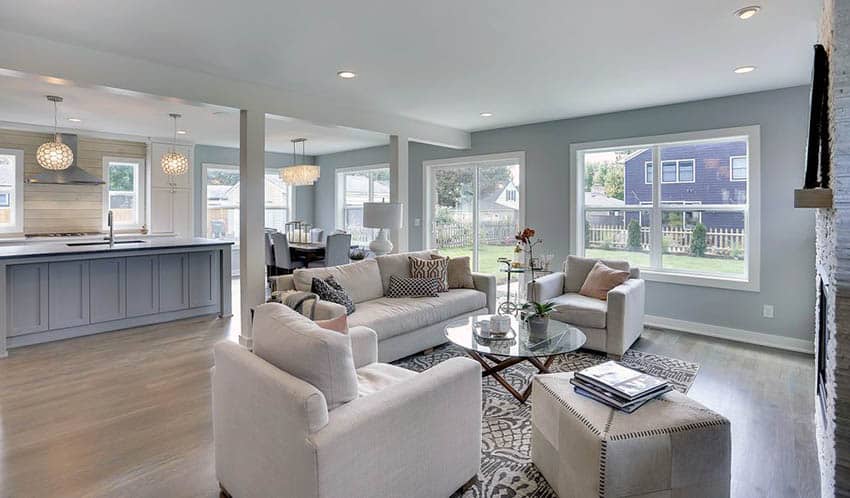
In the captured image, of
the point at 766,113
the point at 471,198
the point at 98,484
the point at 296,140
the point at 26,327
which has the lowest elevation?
the point at 98,484

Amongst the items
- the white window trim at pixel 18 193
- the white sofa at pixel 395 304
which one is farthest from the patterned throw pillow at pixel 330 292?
the white window trim at pixel 18 193

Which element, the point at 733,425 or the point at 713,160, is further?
the point at 713,160

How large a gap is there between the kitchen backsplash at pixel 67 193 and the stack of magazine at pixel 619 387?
26.3ft

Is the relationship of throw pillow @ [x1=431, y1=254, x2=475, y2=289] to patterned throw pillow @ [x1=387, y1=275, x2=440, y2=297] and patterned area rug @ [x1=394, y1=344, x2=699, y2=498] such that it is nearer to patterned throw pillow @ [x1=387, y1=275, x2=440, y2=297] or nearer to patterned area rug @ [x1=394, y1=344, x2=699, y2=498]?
patterned throw pillow @ [x1=387, y1=275, x2=440, y2=297]

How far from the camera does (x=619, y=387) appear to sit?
2.06m

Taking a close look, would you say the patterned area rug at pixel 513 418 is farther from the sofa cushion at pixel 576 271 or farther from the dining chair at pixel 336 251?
the dining chair at pixel 336 251

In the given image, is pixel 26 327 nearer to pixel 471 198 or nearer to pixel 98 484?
pixel 98 484

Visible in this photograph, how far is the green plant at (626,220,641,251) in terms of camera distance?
5.49 metres

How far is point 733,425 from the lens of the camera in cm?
282

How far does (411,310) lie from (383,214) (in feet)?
5.08

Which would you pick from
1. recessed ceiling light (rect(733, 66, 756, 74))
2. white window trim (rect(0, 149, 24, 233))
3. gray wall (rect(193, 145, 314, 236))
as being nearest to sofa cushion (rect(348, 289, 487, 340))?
recessed ceiling light (rect(733, 66, 756, 74))

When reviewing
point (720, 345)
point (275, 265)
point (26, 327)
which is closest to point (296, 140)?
point (275, 265)

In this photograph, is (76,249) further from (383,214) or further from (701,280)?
A: (701,280)

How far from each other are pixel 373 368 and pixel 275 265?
5.11 metres
